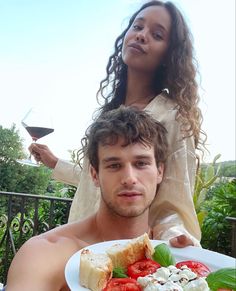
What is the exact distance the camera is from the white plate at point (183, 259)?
572mm

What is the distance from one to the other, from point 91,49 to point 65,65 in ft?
1.45

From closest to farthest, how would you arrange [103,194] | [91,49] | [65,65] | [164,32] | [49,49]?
1. [103,194]
2. [164,32]
3. [91,49]
4. [65,65]
5. [49,49]

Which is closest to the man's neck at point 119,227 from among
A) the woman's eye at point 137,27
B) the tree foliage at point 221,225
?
the woman's eye at point 137,27

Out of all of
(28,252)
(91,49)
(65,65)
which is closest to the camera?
(28,252)

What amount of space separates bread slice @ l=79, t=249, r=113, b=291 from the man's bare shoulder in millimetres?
145

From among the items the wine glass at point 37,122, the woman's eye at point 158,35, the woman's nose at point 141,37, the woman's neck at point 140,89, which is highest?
the woman's eye at point 158,35

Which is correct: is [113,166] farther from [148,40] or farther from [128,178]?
[148,40]

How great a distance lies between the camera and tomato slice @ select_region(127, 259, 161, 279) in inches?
22.8

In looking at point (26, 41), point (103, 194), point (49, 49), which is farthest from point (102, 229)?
point (26, 41)

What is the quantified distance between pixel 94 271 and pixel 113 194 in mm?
298

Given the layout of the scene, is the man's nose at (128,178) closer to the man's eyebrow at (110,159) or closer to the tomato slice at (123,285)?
the man's eyebrow at (110,159)

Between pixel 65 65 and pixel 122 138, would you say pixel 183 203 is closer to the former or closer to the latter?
pixel 122 138

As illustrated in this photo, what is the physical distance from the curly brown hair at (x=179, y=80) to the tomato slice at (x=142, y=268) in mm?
483

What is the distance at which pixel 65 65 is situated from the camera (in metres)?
3.11
